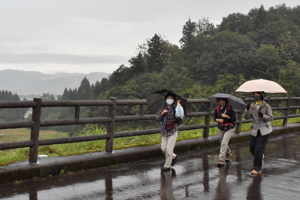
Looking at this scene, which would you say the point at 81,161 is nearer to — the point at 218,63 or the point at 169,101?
the point at 169,101

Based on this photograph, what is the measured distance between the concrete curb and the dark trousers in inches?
86.7

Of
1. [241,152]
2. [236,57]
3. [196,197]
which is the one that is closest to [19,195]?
[196,197]

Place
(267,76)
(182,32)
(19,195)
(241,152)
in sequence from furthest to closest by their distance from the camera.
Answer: (182,32), (267,76), (241,152), (19,195)

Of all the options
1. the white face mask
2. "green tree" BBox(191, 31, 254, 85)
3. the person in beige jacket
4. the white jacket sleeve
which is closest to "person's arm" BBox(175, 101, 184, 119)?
the white jacket sleeve

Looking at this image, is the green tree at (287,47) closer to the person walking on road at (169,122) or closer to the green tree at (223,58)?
the green tree at (223,58)

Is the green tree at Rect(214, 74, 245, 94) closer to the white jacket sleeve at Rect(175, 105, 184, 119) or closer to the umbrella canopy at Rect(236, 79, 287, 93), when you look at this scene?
the umbrella canopy at Rect(236, 79, 287, 93)

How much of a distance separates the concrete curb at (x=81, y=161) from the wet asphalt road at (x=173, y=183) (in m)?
0.17

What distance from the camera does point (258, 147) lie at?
7.63 meters

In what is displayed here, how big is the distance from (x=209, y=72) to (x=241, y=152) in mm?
66212

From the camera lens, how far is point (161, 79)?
249ft

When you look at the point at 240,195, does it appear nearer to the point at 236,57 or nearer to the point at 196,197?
the point at 196,197

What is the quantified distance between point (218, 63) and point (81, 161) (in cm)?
6614

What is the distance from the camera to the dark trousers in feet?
24.6

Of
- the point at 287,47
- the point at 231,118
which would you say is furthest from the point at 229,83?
the point at 231,118
